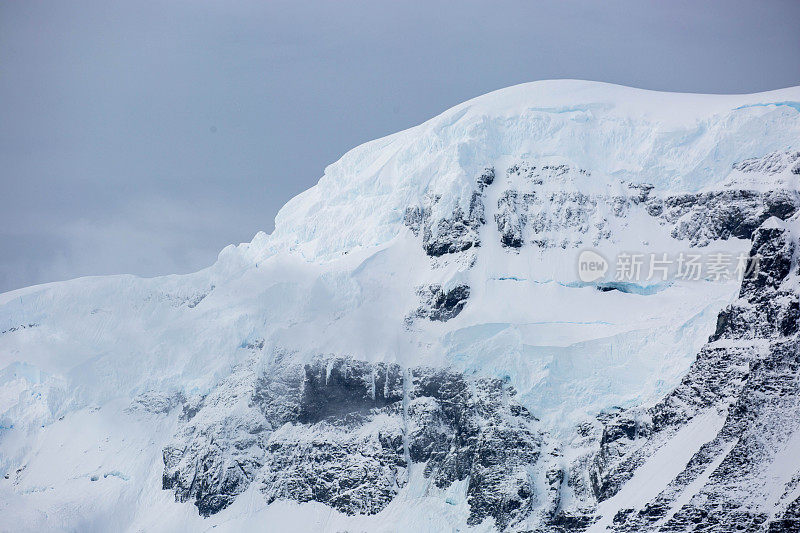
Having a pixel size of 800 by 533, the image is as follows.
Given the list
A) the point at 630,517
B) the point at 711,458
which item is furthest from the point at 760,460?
the point at 630,517

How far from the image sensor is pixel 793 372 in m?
200

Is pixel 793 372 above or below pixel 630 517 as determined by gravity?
above

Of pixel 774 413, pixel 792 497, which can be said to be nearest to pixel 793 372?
pixel 774 413

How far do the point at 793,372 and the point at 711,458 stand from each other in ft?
55.7

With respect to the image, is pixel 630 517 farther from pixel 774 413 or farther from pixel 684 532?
pixel 774 413

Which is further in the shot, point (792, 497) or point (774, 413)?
point (774, 413)

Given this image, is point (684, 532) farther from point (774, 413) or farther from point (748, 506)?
point (774, 413)

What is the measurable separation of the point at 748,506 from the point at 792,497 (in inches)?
251

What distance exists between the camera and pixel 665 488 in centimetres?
19850

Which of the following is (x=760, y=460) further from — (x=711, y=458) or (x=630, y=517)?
(x=630, y=517)

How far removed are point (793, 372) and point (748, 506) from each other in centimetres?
2244

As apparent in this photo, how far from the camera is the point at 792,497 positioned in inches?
7274

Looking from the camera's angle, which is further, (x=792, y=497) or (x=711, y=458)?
(x=711, y=458)

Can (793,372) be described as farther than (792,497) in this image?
Yes
